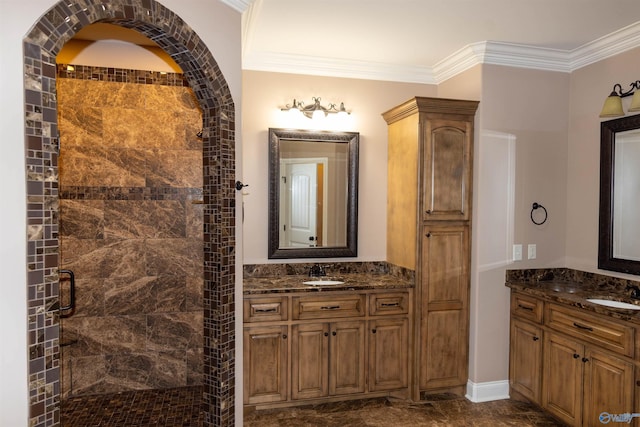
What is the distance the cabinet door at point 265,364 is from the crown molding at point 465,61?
2.13m

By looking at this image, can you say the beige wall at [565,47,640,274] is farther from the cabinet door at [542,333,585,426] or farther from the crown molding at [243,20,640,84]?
the cabinet door at [542,333,585,426]

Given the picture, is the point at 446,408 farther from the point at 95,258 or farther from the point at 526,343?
the point at 95,258

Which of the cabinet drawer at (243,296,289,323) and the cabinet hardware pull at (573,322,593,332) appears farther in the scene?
the cabinet drawer at (243,296,289,323)

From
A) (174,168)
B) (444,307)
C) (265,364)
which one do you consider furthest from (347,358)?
(174,168)

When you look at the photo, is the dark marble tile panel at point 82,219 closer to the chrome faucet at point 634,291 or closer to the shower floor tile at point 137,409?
the shower floor tile at point 137,409

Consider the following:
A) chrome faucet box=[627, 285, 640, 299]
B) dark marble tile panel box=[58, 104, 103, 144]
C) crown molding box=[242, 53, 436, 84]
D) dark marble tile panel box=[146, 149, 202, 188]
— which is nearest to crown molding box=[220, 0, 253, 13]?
crown molding box=[242, 53, 436, 84]

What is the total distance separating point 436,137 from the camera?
11.6ft

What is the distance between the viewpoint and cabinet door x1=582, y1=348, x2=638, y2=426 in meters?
2.59

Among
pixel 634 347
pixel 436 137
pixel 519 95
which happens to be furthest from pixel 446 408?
pixel 519 95

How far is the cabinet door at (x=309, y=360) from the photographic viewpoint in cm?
337

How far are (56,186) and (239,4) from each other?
4.86 feet

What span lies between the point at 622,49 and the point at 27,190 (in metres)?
3.72

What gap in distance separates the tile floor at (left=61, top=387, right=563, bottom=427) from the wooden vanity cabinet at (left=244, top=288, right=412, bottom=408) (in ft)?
0.34

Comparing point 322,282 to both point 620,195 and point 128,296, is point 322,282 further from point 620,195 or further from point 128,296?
point 620,195
